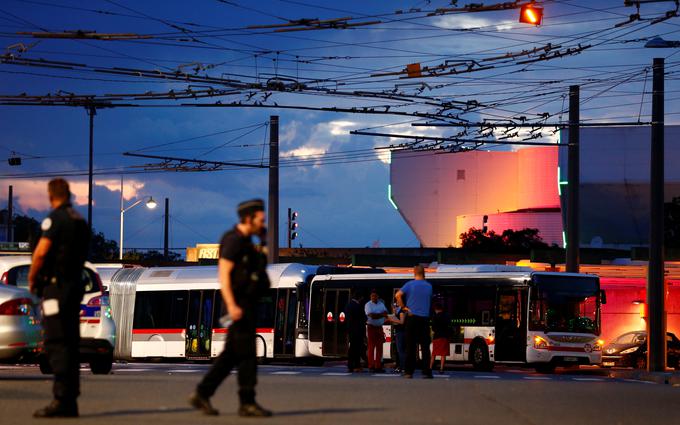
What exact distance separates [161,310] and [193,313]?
1203mm

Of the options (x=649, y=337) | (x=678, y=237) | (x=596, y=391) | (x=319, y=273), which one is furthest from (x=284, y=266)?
(x=678, y=237)

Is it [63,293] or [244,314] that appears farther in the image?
[63,293]

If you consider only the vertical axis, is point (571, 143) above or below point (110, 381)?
above

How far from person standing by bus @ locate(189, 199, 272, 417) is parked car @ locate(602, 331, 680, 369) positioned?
3279 cm

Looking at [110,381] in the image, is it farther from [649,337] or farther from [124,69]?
[649,337]

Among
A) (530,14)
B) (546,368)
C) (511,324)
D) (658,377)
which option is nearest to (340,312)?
(511,324)

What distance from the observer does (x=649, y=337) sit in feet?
106

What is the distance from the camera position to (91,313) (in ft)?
63.5

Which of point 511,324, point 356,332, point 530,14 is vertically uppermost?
point 530,14

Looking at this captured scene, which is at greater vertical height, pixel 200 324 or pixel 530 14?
pixel 530 14

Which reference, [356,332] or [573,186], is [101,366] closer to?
[356,332]

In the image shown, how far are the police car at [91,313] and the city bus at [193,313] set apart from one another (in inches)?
761

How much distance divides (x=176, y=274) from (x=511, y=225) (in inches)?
3244

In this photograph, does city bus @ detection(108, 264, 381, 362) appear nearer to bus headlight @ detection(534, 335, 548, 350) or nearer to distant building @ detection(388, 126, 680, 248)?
bus headlight @ detection(534, 335, 548, 350)
